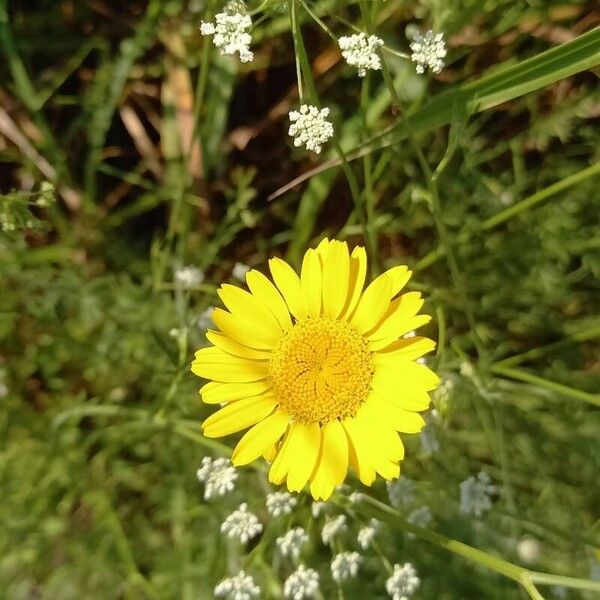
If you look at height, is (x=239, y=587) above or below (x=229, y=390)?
below

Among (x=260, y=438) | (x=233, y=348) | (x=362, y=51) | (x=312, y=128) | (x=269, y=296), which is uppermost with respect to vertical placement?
(x=362, y=51)

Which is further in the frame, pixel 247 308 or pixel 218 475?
pixel 218 475

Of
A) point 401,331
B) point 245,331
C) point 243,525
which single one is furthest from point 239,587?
point 401,331

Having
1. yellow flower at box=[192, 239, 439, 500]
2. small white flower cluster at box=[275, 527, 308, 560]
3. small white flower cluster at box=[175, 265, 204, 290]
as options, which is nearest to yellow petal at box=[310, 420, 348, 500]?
yellow flower at box=[192, 239, 439, 500]

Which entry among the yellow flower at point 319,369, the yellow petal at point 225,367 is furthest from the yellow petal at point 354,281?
the yellow petal at point 225,367

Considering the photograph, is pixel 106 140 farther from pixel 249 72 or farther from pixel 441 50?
pixel 441 50

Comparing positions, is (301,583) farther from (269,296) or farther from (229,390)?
(269,296)

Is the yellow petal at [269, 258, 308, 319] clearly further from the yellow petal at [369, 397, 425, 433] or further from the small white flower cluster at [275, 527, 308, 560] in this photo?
the small white flower cluster at [275, 527, 308, 560]
